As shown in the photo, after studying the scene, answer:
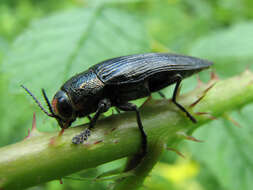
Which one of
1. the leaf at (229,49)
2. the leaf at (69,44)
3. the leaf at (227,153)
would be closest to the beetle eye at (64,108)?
the leaf at (69,44)

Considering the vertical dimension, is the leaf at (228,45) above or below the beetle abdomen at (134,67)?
below

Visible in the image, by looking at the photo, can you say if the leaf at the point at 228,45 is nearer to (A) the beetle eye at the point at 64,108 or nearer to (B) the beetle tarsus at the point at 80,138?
(A) the beetle eye at the point at 64,108

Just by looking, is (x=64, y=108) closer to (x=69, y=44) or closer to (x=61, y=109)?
(x=61, y=109)

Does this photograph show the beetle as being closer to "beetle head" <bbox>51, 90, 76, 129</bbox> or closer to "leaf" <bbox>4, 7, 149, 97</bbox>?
"beetle head" <bbox>51, 90, 76, 129</bbox>

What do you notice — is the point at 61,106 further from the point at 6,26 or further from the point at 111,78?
the point at 6,26

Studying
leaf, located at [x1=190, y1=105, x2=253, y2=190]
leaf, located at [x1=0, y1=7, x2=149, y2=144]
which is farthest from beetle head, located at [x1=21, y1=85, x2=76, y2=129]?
leaf, located at [x1=190, y1=105, x2=253, y2=190]

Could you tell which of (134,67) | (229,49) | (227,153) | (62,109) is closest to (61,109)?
(62,109)

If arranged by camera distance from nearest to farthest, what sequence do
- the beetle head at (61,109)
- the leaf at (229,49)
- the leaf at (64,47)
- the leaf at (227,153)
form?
the beetle head at (61,109), the leaf at (64,47), the leaf at (227,153), the leaf at (229,49)
